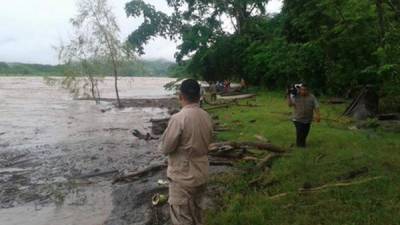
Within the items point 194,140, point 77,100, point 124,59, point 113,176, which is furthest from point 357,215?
point 77,100

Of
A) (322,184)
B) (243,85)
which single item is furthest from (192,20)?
(322,184)

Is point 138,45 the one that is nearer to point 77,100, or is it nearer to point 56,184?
point 77,100

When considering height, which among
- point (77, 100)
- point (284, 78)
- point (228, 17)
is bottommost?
point (77, 100)

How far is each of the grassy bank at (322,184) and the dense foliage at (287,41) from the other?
2187 mm

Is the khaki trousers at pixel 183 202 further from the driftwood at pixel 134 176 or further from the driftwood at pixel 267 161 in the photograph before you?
the driftwood at pixel 134 176

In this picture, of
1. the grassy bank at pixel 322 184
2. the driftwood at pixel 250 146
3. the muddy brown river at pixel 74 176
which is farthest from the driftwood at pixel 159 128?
the driftwood at pixel 250 146

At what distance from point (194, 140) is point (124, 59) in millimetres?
36741

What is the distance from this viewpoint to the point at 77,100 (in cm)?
5288

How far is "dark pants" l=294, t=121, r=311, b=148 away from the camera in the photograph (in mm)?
12737

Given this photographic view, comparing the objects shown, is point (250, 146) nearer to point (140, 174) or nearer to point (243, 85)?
point (140, 174)

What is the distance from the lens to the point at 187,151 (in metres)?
5.31

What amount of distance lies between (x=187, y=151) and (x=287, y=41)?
27547 mm

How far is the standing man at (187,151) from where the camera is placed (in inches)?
207

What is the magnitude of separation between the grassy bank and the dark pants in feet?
1.29
